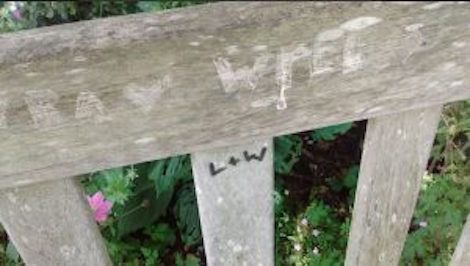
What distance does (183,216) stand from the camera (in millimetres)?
→ 1800

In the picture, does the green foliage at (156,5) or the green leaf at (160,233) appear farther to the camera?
the green leaf at (160,233)

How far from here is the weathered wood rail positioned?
73 cm

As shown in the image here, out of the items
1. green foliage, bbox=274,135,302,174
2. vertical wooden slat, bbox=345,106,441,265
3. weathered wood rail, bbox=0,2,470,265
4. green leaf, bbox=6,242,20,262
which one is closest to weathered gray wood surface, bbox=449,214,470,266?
vertical wooden slat, bbox=345,106,441,265

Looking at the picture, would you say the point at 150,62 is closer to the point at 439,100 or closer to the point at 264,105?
the point at 264,105

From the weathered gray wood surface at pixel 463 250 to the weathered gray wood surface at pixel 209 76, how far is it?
0.39 metres

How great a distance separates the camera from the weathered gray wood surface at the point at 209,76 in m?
0.73

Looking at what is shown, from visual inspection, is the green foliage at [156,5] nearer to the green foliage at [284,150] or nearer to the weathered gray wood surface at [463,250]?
the green foliage at [284,150]

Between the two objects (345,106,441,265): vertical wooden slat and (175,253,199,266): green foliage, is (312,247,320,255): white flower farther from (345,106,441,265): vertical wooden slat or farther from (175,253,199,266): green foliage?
(345,106,441,265): vertical wooden slat

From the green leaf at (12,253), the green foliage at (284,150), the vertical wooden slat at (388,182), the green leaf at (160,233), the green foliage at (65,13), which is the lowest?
the green leaf at (160,233)

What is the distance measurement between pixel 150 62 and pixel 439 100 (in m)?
0.39

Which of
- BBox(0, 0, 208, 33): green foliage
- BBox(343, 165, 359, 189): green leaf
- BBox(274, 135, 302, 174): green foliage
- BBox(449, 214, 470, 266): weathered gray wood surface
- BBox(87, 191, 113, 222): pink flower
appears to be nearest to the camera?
BBox(0, 0, 208, 33): green foliage

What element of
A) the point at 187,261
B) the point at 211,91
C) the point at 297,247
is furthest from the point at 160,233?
the point at 211,91

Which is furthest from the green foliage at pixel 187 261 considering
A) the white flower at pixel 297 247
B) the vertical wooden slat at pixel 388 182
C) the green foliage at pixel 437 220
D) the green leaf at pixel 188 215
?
the vertical wooden slat at pixel 388 182

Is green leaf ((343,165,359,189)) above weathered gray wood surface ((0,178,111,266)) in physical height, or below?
below
